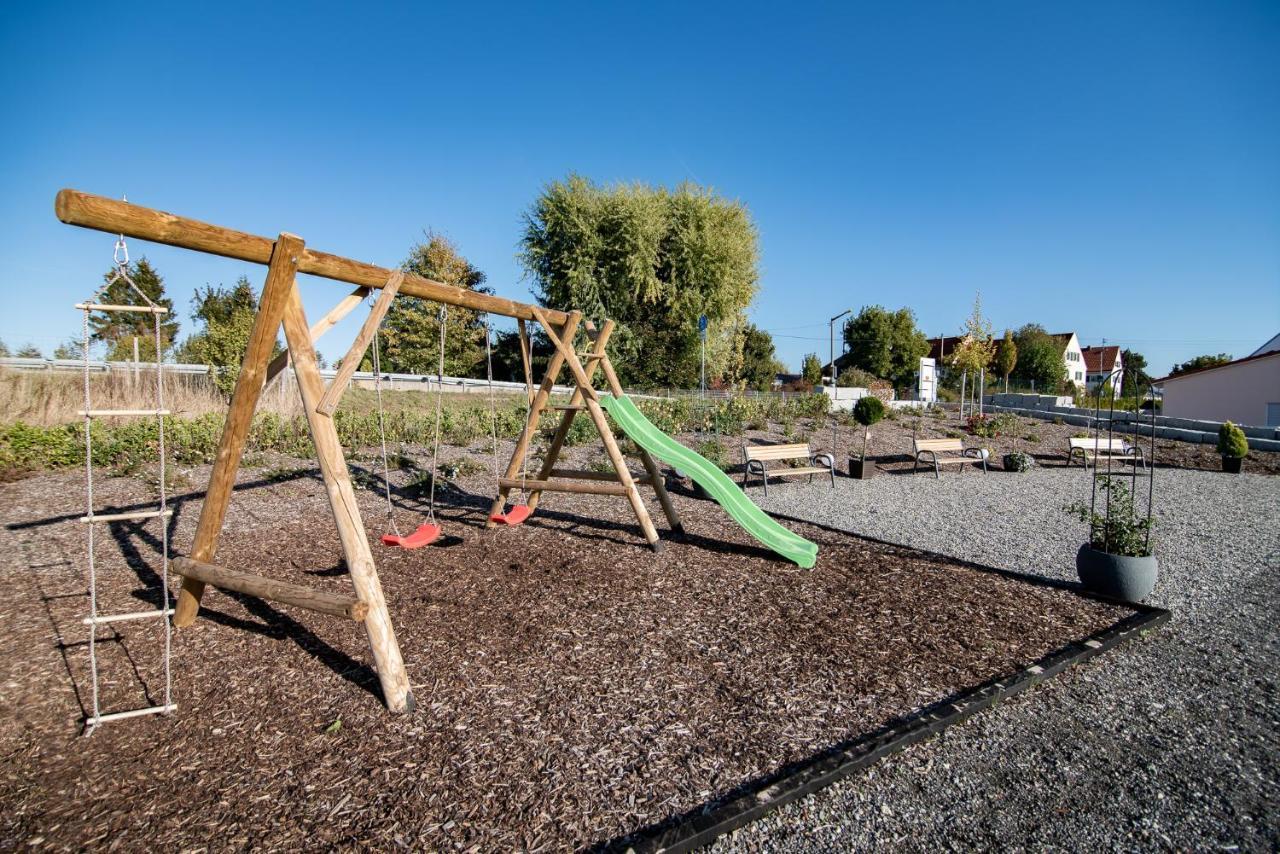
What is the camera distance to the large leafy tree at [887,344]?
5134 cm

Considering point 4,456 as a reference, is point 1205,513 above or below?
A: below

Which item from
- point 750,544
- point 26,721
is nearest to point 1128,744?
point 750,544

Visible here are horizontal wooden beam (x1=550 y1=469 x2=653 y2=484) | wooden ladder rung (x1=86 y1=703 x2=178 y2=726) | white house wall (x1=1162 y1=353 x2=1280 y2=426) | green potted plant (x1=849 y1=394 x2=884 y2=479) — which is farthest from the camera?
white house wall (x1=1162 y1=353 x2=1280 y2=426)

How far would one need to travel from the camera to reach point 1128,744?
3.20 m

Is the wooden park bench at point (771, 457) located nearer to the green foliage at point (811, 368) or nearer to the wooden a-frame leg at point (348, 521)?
the wooden a-frame leg at point (348, 521)

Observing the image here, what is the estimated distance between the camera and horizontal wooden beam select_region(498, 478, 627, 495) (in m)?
6.32

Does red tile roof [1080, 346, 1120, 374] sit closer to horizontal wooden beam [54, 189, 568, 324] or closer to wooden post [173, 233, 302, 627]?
horizontal wooden beam [54, 189, 568, 324]

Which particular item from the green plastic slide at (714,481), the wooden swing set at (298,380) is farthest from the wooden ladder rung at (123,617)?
the green plastic slide at (714,481)

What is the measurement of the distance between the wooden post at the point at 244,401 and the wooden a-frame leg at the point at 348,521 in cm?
10

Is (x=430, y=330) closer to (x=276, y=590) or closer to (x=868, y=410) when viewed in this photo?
(x=868, y=410)

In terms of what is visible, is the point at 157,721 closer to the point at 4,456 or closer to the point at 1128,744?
the point at 1128,744

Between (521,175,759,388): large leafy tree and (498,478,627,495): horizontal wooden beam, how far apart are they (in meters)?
20.1

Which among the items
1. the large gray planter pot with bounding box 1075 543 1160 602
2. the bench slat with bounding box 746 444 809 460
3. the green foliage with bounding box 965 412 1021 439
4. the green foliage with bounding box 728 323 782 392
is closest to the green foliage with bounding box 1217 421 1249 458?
the green foliage with bounding box 965 412 1021 439

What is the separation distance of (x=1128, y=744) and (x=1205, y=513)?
27.7 feet
